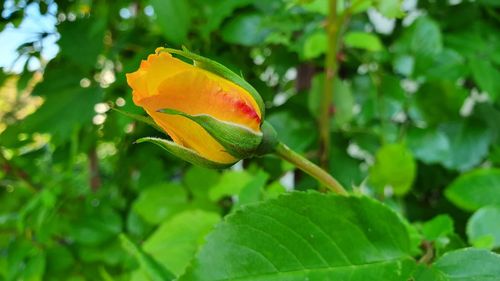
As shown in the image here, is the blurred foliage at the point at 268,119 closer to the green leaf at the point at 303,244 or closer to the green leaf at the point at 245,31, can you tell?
the green leaf at the point at 245,31

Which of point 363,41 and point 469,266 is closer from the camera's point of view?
point 469,266

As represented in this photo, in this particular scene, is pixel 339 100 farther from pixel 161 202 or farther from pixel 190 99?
pixel 190 99

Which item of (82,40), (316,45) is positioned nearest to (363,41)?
(316,45)

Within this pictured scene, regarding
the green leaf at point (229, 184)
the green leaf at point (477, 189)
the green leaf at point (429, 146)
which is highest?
the green leaf at point (477, 189)

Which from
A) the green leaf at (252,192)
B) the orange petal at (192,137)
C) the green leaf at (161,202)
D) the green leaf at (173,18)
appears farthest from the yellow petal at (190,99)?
the green leaf at (161,202)

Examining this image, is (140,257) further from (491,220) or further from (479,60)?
(479,60)

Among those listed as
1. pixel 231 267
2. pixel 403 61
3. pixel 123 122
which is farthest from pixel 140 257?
pixel 403 61

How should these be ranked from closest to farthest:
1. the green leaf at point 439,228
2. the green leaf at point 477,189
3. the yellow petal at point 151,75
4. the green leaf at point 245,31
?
1. the yellow petal at point 151,75
2. the green leaf at point 439,228
3. the green leaf at point 477,189
4. the green leaf at point 245,31
